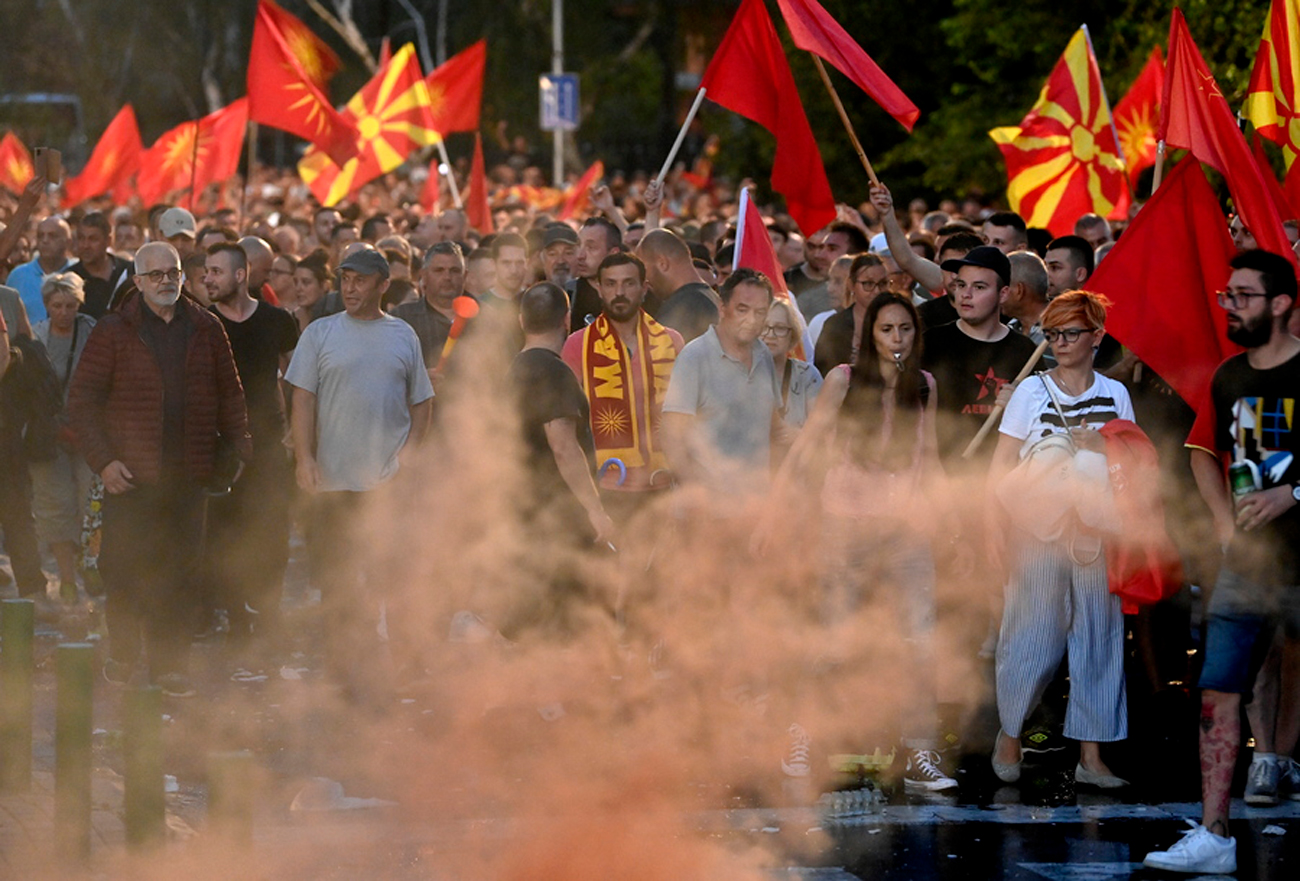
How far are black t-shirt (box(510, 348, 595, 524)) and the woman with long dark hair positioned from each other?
107 centimetres

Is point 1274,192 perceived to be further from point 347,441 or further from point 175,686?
point 175,686

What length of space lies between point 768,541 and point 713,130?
31412mm

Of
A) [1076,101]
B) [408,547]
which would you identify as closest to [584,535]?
[408,547]

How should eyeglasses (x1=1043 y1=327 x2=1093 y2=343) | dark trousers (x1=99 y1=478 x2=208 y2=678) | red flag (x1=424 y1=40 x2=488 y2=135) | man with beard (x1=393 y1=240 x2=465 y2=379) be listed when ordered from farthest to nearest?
red flag (x1=424 y1=40 x2=488 y2=135) < man with beard (x1=393 y1=240 x2=465 y2=379) < dark trousers (x1=99 y1=478 x2=208 y2=678) < eyeglasses (x1=1043 y1=327 x2=1093 y2=343)

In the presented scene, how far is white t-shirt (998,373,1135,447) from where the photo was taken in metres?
7.37

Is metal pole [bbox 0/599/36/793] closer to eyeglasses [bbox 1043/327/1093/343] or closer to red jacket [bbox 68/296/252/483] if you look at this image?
red jacket [bbox 68/296/252/483]

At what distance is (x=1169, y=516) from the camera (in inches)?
326

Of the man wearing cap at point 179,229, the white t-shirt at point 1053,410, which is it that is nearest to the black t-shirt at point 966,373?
the white t-shirt at point 1053,410

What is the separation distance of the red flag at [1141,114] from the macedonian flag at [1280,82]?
548 cm

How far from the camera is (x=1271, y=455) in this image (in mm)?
6539

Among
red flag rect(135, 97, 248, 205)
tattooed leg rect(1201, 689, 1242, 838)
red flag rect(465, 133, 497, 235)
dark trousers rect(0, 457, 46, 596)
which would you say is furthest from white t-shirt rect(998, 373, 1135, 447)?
red flag rect(135, 97, 248, 205)

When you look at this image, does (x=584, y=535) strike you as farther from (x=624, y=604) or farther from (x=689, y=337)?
(x=689, y=337)

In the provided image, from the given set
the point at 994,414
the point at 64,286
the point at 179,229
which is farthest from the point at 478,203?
the point at 994,414

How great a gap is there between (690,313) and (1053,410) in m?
2.55
